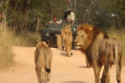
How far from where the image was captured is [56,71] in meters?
11.5

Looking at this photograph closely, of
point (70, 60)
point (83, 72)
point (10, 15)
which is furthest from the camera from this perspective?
point (10, 15)

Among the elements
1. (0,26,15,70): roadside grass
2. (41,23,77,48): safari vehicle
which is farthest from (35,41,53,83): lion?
(41,23,77,48): safari vehicle

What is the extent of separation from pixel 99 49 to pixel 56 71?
15.5 ft

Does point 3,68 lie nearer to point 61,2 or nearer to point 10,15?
point 10,15

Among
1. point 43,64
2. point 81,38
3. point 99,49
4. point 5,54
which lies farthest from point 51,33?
point 99,49

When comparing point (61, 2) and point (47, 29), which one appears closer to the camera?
point (47, 29)

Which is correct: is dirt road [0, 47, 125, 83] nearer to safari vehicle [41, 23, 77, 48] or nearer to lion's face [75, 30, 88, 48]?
lion's face [75, 30, 88, 48]

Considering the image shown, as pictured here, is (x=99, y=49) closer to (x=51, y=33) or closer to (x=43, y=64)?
(x=43, y=64)

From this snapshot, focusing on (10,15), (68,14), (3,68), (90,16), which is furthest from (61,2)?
(3,68)

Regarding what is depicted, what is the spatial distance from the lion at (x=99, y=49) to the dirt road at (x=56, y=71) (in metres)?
2.18

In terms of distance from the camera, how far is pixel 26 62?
1337 cm

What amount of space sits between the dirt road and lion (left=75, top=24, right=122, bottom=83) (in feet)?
7.15

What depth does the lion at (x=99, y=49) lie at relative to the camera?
22.3 ft

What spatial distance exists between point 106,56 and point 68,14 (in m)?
16.3
